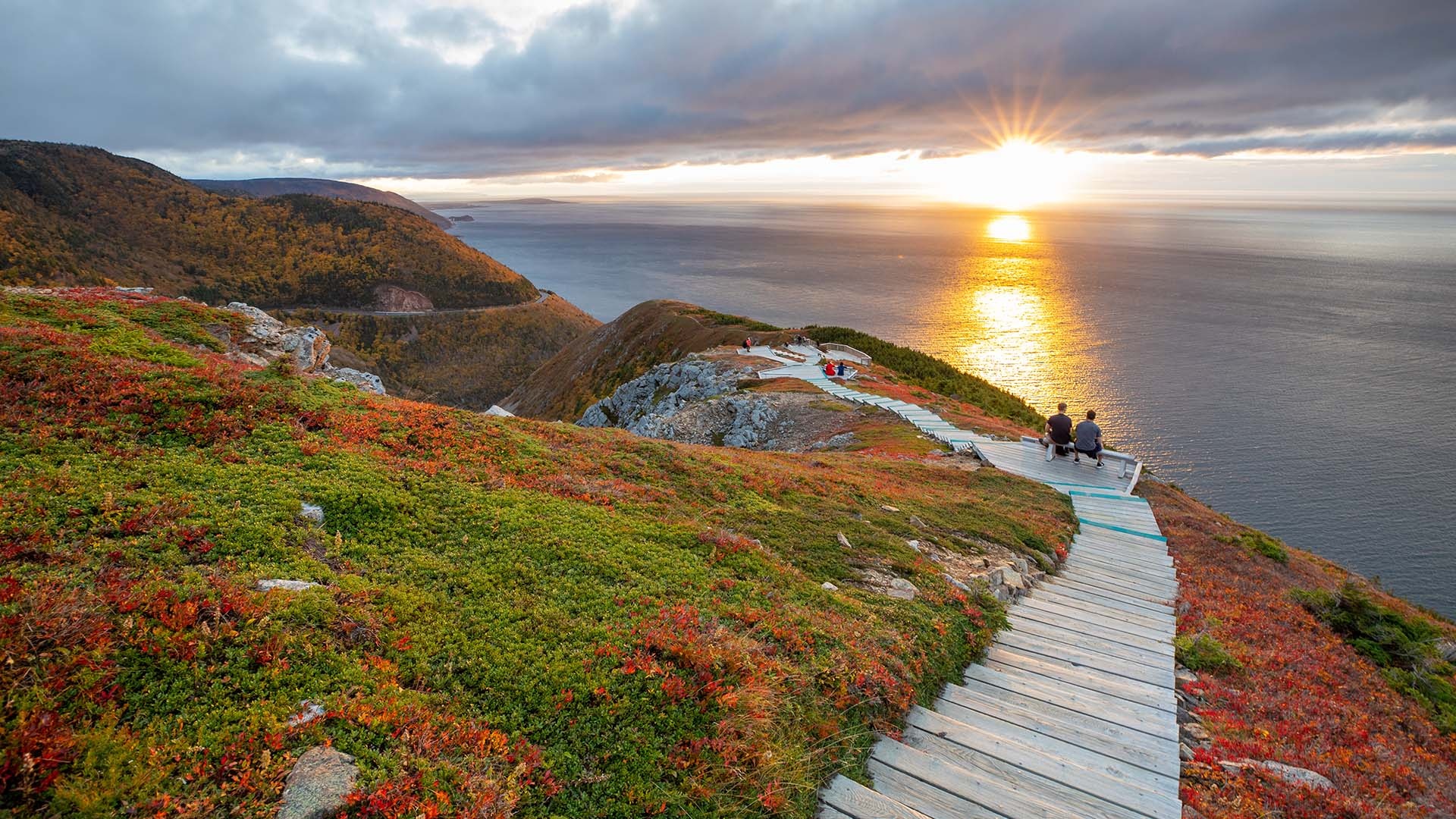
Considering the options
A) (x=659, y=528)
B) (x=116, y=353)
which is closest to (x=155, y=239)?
(x=116, y=353)

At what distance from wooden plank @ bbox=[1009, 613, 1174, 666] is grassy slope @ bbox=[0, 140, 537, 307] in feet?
→ 587

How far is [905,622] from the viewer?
9.47m

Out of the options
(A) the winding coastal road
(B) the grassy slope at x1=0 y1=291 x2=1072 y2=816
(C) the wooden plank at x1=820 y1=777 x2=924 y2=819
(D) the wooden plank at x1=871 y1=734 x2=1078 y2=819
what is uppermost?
(B) the grassy slope at x1=0 y1=291 x2=1072 y2=816

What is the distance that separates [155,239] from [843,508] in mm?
222098

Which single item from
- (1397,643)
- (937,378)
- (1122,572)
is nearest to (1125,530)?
(1122,572)

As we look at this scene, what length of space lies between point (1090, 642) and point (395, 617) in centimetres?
1054

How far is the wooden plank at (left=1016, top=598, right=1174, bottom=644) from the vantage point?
1091 centimetres

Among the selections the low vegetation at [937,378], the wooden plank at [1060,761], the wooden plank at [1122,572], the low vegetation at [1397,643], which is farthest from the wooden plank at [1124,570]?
the low vegetation at [937,378]

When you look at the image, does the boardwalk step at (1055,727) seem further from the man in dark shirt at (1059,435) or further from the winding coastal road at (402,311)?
the winding coastal road at (402,311)

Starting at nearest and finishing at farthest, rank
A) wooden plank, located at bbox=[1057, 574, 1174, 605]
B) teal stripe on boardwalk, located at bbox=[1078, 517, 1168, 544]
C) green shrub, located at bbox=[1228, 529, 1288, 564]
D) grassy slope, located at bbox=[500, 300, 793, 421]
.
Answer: wooden plank, located at bbox=[1057, 574, 1174, 605]
teal stripe on boardwalk, located at bbox=[1078, 517, 1168, 544]
green shrub, located at bbox=[1228, 529, 1288, 564]
grassy slope, located at bbox=[500, 300, 793, 421]

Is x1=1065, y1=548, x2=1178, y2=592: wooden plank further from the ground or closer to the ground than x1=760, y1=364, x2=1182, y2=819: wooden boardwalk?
closer to the ground

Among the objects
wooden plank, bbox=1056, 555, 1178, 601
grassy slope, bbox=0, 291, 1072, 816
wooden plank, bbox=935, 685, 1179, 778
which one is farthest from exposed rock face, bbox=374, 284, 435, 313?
wooden plank, bbox=935, 685, 1179, 778

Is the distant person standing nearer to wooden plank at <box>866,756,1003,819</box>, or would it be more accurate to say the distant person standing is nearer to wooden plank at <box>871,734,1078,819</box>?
wooden plank at <box>871,734,1078,819</box>

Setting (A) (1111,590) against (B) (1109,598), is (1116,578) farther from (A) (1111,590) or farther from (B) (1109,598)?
(B) (1109,598)
